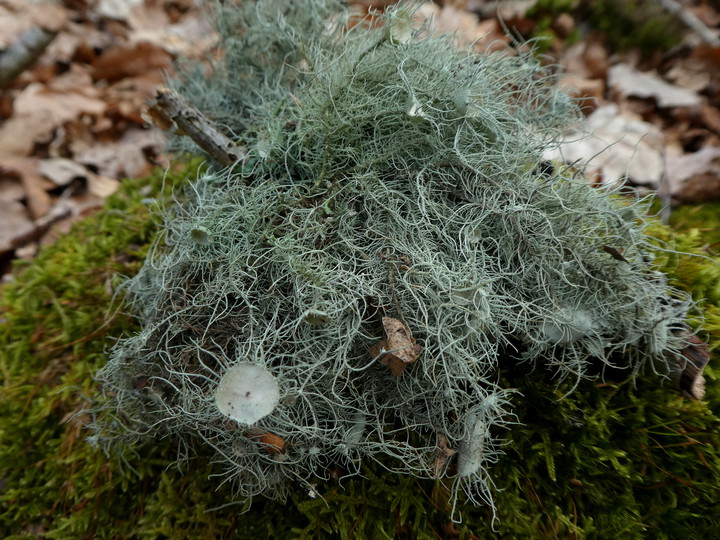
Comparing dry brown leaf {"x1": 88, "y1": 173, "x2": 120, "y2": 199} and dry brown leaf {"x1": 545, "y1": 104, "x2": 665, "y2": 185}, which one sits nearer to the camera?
dry brown leaf {"x1": 545, "y1": 104, "x2": 665, "y2": 185}

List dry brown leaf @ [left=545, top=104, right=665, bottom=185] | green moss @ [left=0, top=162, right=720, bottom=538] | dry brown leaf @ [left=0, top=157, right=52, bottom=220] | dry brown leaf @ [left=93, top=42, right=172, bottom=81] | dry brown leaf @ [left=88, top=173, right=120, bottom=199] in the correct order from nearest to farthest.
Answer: green moss @ [left=0, top=162, right=720, bottom=538], dry brown leaf @ [left=545, top=104, right=665, bottom=185], dry brown leaf @ [left=0, top=157, right=52, bottom=220], dry brown leaf @ [left=88, top=173, right=120, bottom=199], dry brown leaf @ [left=93, top=42, right=172, bottom=81]

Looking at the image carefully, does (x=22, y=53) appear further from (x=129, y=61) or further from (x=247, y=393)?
(x=247, y=393)

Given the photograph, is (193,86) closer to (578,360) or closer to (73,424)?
(73,424)

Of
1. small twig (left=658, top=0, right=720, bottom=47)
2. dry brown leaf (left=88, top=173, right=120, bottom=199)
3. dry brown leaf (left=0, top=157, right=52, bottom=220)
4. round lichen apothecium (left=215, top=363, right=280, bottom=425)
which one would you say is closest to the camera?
round lichen apothecium (left=215, top=363, right=280, bottom=425)

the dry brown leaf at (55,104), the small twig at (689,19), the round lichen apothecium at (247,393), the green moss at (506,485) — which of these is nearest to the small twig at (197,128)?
the round lichen apothecium at (247,393)

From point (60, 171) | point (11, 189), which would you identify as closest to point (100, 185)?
point (60, 171)

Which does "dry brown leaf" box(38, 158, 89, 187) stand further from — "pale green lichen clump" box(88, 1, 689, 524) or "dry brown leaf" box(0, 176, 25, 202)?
"pale green lichen clump" box(88, 1, 689, 524)

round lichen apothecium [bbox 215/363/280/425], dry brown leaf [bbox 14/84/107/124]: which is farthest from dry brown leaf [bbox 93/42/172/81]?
round lichen apothecium [bbox 215/363/280/425]
